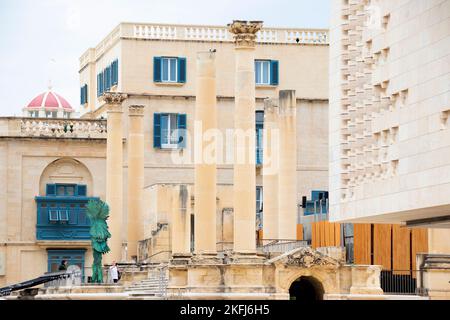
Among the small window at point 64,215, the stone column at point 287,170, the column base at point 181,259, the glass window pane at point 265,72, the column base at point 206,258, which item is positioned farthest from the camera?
the glass window pane at point 265,72

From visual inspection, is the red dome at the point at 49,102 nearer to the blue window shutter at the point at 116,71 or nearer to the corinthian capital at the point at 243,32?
the blue window shutter at the point at 116,71

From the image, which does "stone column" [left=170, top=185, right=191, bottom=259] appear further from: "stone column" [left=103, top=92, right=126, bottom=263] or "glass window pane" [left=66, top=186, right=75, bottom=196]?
"glass window pane" [left=66, top=186, right=75, bottom=196]

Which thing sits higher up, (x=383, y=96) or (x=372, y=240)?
(x=383, y=96)

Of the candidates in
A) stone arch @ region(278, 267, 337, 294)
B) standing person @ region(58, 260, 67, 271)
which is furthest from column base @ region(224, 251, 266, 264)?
standing person @ region(58, 260, 67, 271)

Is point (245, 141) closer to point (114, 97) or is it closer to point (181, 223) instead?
point (181, 223)

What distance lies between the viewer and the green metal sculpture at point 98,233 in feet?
213

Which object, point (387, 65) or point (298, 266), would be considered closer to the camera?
point (387, 65)

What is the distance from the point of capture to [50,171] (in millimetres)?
80188

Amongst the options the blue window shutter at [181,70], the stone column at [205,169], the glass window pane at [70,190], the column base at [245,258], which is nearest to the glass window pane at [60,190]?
the glass window pane at [70,190]

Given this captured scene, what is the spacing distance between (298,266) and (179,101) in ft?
89.9

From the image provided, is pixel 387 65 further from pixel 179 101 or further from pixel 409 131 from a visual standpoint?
pixel 179 101

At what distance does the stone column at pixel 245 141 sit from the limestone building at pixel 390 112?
891 centimetres
